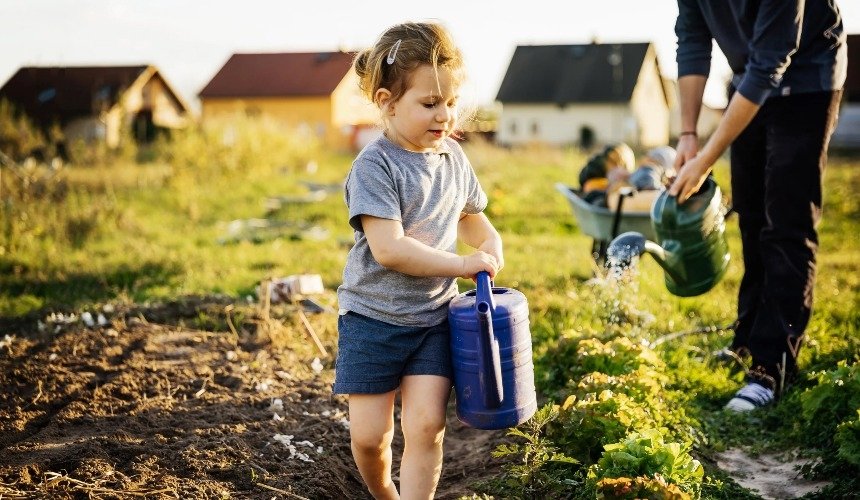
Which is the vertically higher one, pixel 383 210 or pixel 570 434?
pixel 383 210

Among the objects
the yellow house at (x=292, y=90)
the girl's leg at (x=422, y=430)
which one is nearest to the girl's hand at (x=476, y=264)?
the girl's leg at (x=422, y=430)

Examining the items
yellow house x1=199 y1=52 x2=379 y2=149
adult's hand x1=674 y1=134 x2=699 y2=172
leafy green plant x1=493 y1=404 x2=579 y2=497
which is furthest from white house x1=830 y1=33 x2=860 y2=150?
leafy green plant x1=493 y1=404 x2=579 y2=497

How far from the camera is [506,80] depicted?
39312mm

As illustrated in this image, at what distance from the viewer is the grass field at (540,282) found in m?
2.80

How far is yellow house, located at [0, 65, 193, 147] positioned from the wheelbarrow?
16550mm

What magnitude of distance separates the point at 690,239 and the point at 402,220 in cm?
195

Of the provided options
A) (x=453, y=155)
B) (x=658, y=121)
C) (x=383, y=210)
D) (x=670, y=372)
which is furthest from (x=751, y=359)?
(x=658, y=121)

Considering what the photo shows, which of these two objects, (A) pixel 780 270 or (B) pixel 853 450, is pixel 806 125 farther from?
(B) pixel 853 450

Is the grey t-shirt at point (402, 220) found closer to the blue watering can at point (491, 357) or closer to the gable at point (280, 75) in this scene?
the blue watering can at point (491, 357)

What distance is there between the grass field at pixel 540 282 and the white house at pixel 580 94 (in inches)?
888

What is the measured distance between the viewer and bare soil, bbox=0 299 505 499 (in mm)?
2711

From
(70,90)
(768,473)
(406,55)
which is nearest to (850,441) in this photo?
(768,473)

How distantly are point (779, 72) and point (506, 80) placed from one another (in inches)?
1447

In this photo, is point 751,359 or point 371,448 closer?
point 371,448
